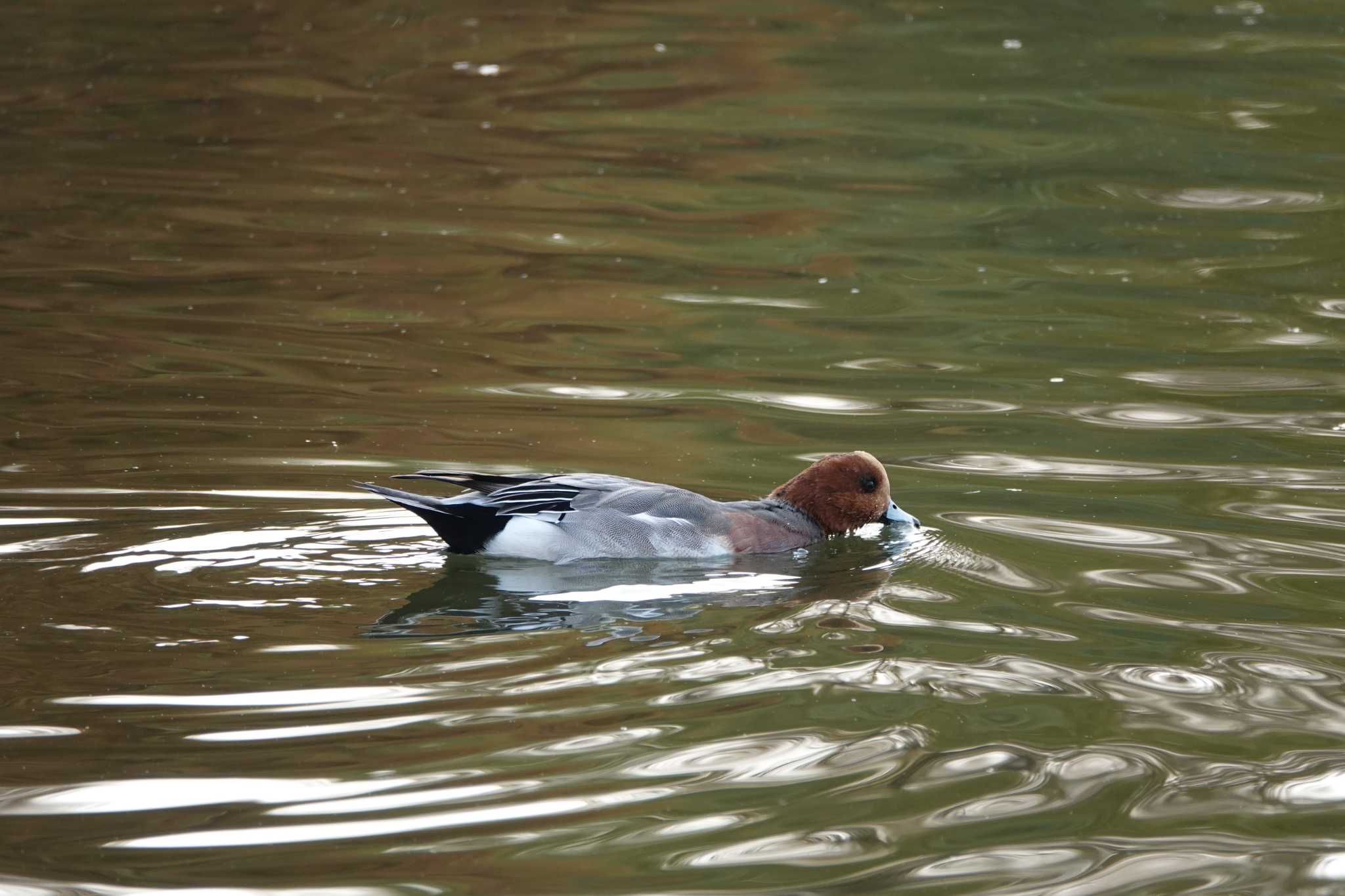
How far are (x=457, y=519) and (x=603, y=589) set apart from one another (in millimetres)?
638

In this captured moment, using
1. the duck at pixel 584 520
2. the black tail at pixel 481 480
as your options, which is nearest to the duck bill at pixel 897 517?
the duck at pixel 584 520

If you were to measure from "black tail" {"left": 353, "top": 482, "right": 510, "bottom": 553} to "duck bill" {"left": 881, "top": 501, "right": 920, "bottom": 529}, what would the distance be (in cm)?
152

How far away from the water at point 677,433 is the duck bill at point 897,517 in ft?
0.40

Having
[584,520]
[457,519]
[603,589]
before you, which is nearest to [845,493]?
[584,520]

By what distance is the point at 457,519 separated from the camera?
653cm

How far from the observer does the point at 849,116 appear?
14.3 metres

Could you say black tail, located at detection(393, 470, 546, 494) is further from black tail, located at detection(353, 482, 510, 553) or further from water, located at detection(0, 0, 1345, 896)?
water, located at detection(0, 0, 1345, 896)

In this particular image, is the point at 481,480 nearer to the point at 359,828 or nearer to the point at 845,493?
the point at 845,493

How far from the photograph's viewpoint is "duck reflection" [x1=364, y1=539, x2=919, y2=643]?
5.87m

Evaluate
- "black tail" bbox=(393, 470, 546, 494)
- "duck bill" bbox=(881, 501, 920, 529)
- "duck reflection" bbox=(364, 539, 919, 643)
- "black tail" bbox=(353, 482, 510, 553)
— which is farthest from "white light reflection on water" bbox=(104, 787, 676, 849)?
"duck bill" bbox=(881, 501, 920, 529)

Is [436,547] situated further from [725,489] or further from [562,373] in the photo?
[562,373]

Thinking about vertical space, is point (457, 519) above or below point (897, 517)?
above

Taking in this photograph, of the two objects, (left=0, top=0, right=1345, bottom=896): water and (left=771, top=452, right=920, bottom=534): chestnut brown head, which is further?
(left=771, top=452, right=920, bottom=534): chestnut brown head

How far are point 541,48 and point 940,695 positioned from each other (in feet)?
38.0
